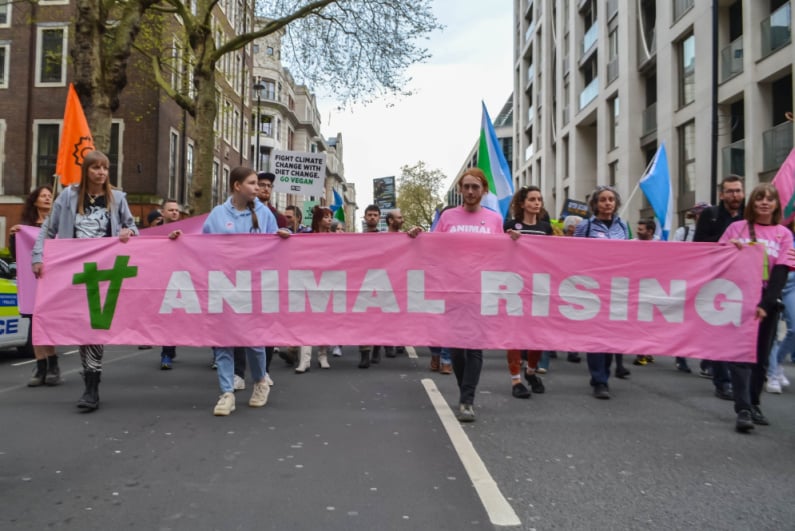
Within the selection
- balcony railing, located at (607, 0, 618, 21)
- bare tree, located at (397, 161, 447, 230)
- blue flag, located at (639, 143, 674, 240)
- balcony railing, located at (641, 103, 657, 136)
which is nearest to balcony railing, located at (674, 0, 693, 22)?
balcony railing, located at (641, 103, 657, 136)

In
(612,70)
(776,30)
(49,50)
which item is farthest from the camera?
(49,50)

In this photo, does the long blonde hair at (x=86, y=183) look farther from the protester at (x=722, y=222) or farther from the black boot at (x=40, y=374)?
the protester at (x=722, y=222)

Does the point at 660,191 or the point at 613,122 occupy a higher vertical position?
the point at 613,122

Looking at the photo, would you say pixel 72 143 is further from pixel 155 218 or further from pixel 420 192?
pixel 420 192

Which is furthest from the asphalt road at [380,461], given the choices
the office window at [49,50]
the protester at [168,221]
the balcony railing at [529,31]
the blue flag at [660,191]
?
the balcony railing at [529,31]

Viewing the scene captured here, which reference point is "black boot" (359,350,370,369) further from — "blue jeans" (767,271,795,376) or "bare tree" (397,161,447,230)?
"bare tree" (397,161,447,230)

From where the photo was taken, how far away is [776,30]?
1792cm

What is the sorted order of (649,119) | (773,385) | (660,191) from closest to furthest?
1. (773,385)
2. (660,191)
3. (649,119)

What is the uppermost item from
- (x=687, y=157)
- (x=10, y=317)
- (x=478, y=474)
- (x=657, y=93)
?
(x=657, y=93)

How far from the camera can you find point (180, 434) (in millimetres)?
4949

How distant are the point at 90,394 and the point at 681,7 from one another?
79.6 ft

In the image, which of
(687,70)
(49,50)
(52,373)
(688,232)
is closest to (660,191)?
(688,232)

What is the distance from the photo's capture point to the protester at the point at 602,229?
662 centimetres

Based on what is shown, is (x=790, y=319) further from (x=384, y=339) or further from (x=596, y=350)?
(x=384, y=339)
